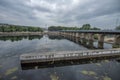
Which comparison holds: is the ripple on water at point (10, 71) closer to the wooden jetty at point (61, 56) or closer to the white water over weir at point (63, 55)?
the wooden jetty at point (61, 56)

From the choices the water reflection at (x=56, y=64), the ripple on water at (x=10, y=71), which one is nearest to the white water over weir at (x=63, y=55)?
the water reflection at (x=56, y=64)

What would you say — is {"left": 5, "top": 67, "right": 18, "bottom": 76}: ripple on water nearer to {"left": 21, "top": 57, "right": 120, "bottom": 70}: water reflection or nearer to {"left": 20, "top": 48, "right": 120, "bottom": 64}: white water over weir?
{"left": 21, "top": 57, "right": 120, "bottom": 70}: water reflection

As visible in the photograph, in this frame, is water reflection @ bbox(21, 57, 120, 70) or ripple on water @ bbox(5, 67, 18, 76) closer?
ripple on water @ bbox(5, 67, 18, 76)

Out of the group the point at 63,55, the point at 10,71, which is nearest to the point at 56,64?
the point at 63,55

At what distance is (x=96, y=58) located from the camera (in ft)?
87.4

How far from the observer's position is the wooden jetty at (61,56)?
71.6 ft

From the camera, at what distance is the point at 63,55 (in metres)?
24.2

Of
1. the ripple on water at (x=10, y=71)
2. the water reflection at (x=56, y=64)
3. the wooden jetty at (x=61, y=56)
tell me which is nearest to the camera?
the ripple on water at (x=10, y=71)

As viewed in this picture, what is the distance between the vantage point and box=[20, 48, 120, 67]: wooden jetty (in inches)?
859

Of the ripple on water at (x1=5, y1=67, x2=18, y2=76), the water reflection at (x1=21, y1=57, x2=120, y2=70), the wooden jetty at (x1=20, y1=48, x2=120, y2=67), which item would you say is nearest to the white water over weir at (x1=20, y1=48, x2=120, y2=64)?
the wooden jetty at (x1=20, y1=48, x2=120, y2=67)

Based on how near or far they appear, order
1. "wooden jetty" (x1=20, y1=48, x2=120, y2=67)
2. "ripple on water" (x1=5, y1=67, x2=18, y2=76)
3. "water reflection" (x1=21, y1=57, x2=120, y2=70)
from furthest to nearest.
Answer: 1. "wooden jetty" (x1=20, y1=48, x2=120, y2=67)
2. "water reflection" (x1=21, y1=57, x2=120, y2=70)
3. "ripple on water" (x1=5, y1=67, x2=18, y2=76)

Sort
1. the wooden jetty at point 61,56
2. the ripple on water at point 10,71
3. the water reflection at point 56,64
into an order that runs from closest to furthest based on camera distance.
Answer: the ripple on water at point 10,71 < the water reflection at point 56,64 < the wooden jetty at point 61,56

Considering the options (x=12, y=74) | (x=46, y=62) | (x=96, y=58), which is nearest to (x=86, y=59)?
(x=96, y=58)

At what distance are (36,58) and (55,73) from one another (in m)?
6.51
